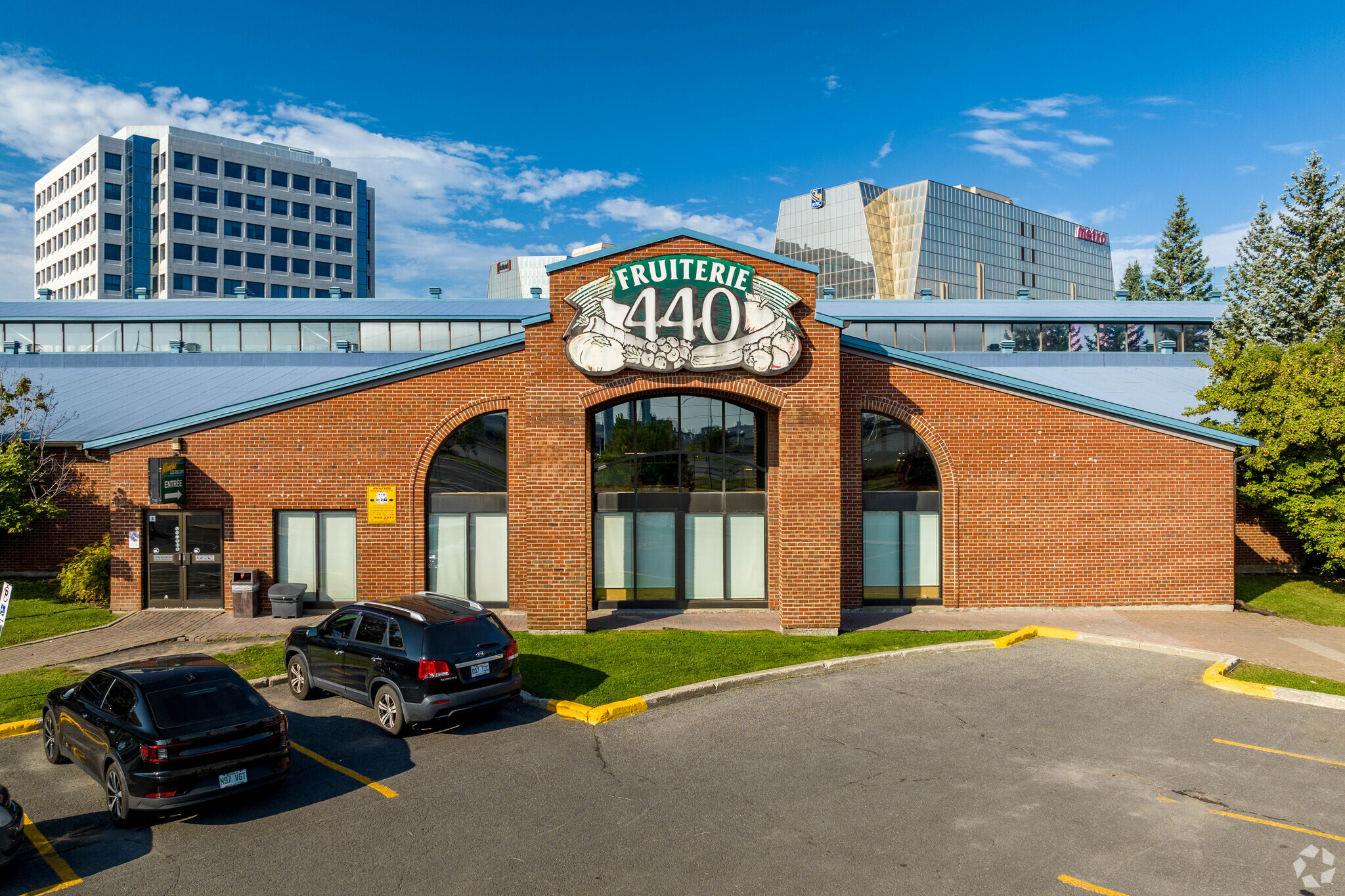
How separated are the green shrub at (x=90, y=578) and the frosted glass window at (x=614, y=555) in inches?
453

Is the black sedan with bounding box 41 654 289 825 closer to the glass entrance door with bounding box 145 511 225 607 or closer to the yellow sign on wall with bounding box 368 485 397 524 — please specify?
the yellow sign on wall with bounding box 368 485 397 524

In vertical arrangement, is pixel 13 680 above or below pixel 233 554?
below

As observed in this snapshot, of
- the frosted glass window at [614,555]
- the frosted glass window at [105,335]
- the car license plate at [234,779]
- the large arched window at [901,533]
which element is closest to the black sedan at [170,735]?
the car license plate at [234,779]

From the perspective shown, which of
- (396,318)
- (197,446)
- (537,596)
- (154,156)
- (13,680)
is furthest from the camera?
(154,156)

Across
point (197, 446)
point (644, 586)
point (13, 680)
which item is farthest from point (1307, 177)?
point (13, 680)

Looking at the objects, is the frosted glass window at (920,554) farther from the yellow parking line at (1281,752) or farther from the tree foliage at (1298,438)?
the yellow parking line at (1281,752)

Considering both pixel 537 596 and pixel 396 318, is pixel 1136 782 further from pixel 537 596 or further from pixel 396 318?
pixel 396 318

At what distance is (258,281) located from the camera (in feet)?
293

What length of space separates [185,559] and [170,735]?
12.4 metres

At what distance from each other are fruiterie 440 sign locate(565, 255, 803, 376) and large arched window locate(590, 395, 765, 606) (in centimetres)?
276

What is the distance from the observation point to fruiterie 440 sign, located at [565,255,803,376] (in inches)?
662

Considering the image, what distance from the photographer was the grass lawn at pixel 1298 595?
60.8 feet

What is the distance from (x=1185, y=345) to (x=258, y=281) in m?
87.8

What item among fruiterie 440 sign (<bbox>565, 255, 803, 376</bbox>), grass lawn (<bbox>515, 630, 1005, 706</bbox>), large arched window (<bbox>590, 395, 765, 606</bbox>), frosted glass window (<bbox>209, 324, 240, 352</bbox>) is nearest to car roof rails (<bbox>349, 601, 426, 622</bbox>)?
grass lawn (<bbox>515, 630, 1005, 706</bbox>)
